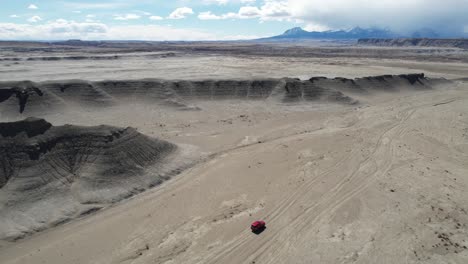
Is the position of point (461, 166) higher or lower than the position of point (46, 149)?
lower

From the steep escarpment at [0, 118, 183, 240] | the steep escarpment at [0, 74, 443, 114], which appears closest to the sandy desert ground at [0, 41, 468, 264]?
the steep escarpment at [0, 74, 443, 114]

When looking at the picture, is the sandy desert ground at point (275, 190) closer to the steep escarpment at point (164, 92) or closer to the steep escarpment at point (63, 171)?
the steep escarpment at point (164, 92)

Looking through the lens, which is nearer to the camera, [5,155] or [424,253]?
[424,253]

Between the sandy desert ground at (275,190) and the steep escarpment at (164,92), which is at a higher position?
the steep escarpment at (164,92)

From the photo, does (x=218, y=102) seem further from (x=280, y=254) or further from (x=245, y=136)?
(x=280, y=254)

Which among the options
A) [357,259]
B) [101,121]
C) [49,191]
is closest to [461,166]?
[357,259]

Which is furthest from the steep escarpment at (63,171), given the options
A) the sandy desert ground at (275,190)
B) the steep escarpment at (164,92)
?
the steep escarpment at (164,92)
